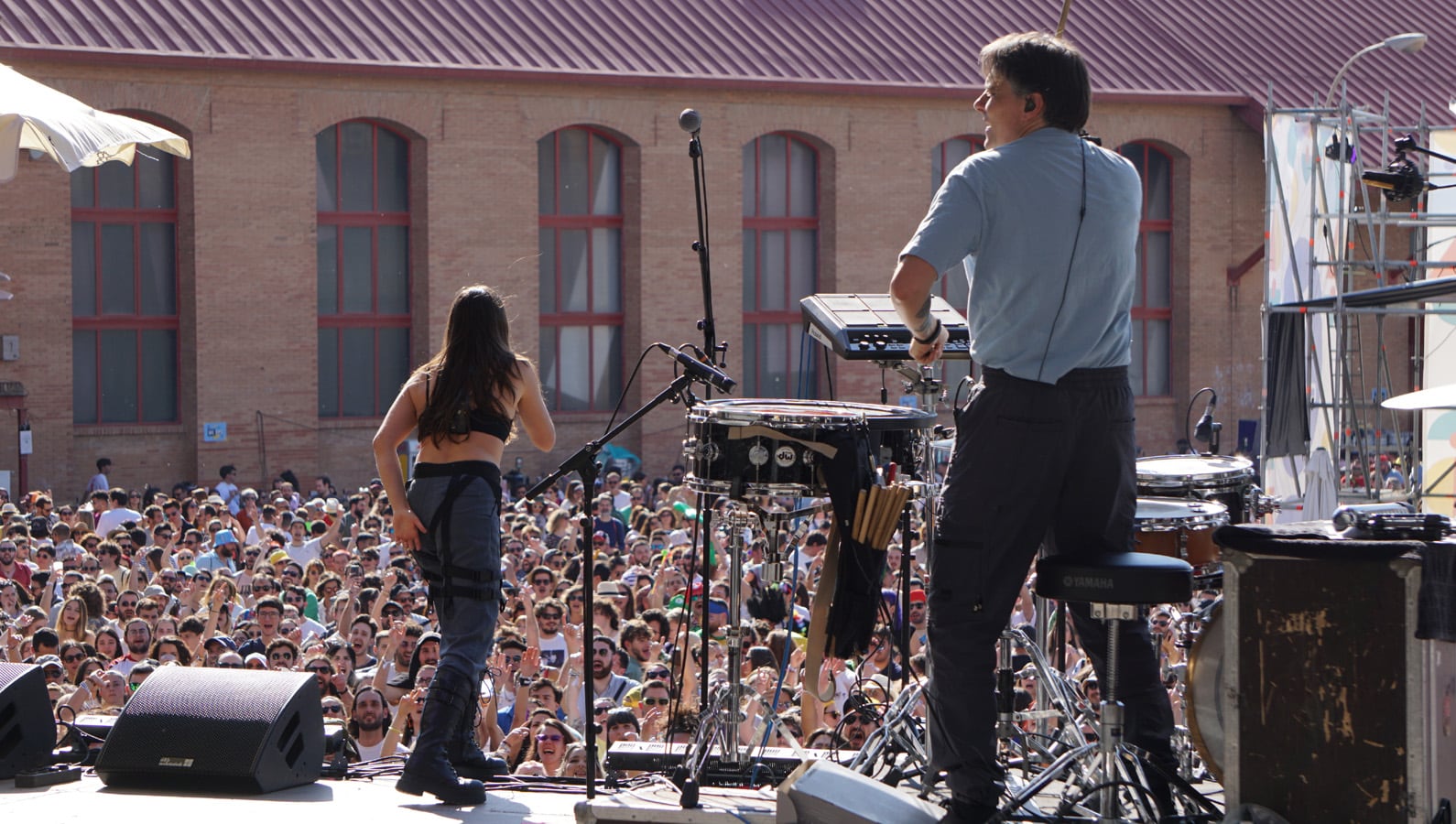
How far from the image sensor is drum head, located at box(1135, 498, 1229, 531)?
5.18 meters

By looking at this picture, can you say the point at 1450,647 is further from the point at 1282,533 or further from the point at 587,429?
the point at 587,429

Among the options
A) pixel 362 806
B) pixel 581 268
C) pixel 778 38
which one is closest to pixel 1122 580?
pixel 362 806

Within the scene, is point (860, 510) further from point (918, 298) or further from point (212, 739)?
point (212, 739)

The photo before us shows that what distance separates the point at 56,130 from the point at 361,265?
1951 cm

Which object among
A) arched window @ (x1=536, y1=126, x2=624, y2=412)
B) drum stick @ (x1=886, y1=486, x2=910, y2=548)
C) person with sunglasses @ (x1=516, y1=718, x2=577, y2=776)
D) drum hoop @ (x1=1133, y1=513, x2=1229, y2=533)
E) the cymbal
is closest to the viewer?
drum stick @ (x1=886, y1=486, x2=910, y2=548)

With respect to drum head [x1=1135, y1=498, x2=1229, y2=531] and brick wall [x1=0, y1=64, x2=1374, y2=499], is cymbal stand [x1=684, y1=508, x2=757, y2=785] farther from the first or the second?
brick wall [x1=0, y1=64, x2=1374, y2=499]

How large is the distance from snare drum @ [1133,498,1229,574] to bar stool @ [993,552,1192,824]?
3.61 ft

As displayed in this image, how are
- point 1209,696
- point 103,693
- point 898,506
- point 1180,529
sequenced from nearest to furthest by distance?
1. point 1209,696
2. point 898,506
3. point 1180,529
4. point 103,693

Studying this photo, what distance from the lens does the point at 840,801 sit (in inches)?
160

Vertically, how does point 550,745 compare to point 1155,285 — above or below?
below

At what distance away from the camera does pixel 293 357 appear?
24156 millimetres

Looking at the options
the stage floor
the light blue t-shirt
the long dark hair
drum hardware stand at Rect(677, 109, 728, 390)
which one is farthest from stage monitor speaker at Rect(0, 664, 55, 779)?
the light blue t-shirt

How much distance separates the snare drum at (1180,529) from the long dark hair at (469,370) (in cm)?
196

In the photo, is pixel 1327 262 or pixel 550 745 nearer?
pixel 550 745
